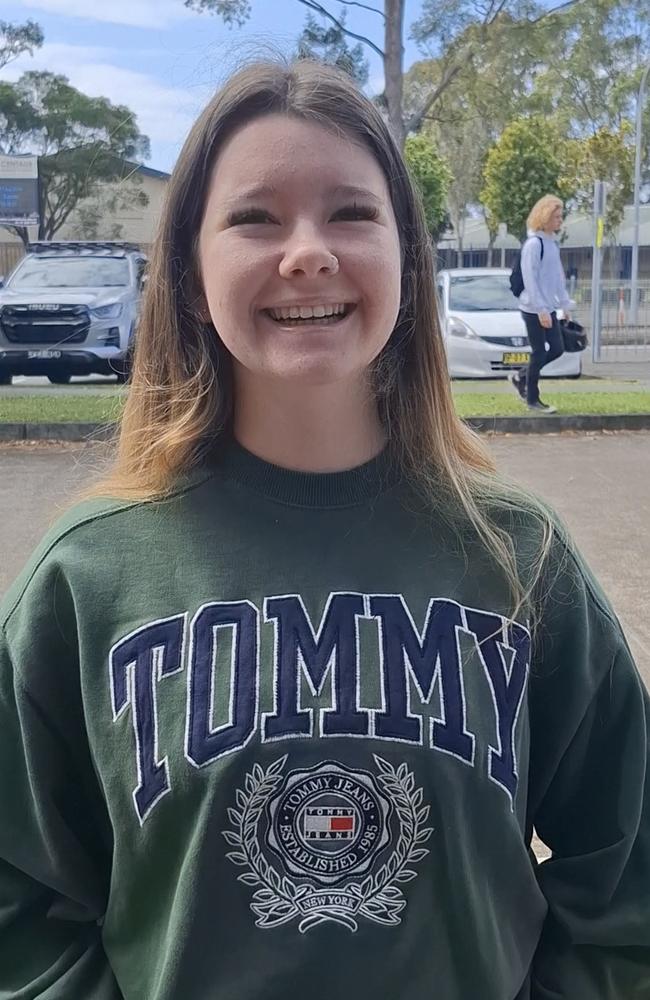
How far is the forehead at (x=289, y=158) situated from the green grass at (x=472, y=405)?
7.49 metres

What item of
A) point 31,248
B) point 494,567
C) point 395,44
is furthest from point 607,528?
point 31,248

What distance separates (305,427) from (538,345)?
345 inches

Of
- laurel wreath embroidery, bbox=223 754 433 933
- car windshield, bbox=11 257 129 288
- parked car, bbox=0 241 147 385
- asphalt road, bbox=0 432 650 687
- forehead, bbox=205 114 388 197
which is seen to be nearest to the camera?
laurel wreath embroidery, bbox=223 754 433 933

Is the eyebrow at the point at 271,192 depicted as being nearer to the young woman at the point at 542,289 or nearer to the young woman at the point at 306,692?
the young woman at the point at 306,692

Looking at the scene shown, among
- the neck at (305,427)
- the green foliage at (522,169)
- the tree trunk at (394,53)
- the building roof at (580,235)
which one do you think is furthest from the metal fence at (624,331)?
the building roof at (580,235)

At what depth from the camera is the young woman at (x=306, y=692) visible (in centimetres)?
124

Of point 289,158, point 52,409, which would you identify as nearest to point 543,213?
point 52,409

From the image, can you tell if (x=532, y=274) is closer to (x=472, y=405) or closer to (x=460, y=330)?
(x=472, y=405)

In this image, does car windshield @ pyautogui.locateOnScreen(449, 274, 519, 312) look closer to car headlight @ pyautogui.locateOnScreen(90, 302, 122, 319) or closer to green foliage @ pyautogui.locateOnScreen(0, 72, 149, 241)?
car headlight @ pyautogui.locateOnScreen(90, 302, 122, 319)

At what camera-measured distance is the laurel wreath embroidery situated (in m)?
1.23

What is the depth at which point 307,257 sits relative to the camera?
1.29 m

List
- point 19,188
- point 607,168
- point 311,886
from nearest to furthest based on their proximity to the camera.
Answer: point 311,886 < point 19,188 < point 607,168

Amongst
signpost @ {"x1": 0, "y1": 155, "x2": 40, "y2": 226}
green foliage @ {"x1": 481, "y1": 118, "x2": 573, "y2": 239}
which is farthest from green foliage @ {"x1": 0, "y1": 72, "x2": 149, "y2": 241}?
green foliage @ {"x1": 481, "y1": 118, "x2": 573, "y2": 239}

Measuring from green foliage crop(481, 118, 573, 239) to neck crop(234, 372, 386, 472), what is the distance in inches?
1600
